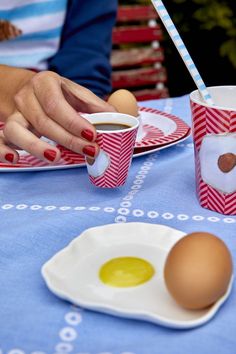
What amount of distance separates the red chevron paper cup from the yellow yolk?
0.59ft

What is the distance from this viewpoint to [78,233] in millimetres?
675

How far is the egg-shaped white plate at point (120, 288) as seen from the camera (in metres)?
0.49

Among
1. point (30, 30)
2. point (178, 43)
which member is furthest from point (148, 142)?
point (30, 30)

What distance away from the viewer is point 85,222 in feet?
2.30

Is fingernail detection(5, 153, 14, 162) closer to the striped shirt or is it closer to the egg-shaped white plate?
the egg-shaped white plate

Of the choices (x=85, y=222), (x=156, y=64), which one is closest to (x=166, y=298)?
(x=85, y=222)

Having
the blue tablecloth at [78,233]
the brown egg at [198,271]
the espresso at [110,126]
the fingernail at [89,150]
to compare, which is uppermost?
the brown egg at [198,271]

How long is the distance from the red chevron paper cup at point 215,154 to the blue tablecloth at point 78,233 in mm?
19

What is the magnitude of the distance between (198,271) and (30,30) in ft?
3.39

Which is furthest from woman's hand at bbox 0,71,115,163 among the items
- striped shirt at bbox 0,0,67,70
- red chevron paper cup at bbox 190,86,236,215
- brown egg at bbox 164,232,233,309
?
striped shirt at bbox 0,0,67,70

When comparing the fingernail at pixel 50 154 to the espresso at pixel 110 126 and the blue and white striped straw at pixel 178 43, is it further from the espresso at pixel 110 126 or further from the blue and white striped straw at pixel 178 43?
the blue and white striped straw at pixel 178 43

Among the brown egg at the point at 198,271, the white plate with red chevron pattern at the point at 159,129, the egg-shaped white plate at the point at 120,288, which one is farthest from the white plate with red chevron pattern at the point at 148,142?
the brown egg at the point at 198,271

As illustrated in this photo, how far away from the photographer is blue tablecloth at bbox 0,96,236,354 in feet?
1.57

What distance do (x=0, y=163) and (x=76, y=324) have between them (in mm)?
412
